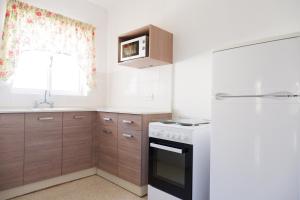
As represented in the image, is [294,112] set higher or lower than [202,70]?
lower

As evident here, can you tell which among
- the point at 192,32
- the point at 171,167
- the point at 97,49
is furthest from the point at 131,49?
the point at 171,167

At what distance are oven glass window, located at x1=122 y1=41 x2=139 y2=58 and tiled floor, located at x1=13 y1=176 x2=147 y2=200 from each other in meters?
1.63

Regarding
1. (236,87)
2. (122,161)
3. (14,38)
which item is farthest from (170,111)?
(14,38)

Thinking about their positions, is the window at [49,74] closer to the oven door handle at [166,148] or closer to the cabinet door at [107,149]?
the cabinet door at [107,149]

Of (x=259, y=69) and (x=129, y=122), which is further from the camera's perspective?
(x=129, y=122)

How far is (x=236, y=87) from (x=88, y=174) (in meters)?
2.21

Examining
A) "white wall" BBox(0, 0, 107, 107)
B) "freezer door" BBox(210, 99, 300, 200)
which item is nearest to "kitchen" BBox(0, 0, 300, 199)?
"white wall" BBox(0, 0, 107, 107)

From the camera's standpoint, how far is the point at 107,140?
2439 millimetres

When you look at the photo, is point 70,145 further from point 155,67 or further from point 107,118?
point 155,67

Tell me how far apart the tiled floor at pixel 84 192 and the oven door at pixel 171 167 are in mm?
426

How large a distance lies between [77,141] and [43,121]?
0.49m

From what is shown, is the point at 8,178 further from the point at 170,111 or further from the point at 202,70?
the point at 202,70

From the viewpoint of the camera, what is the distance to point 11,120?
6.34 feet

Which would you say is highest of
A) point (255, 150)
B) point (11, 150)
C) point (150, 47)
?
point (150, 47)
